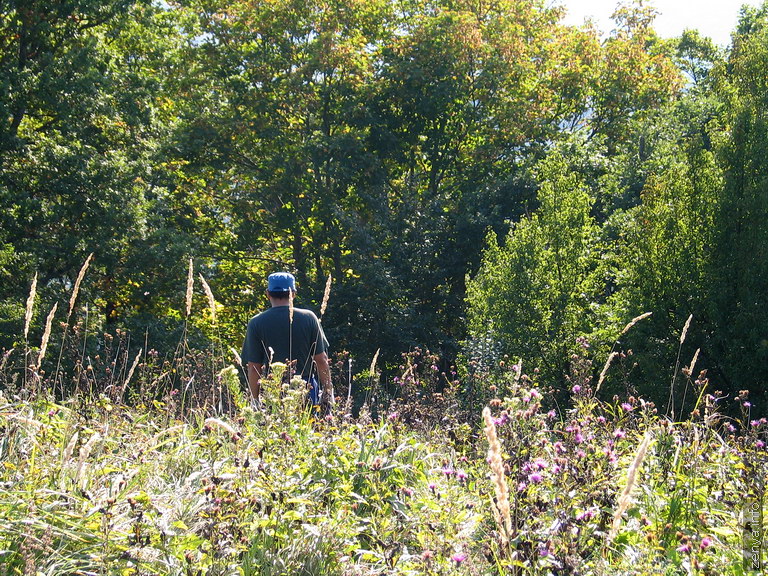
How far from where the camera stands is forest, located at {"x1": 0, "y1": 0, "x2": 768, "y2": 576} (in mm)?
2984

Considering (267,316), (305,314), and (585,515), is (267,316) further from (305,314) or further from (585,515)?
(585,515)

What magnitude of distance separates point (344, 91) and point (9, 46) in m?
8.56

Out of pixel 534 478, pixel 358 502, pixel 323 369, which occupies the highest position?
pixel 534 478

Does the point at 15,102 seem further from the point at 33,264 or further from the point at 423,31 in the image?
the point at 423,31

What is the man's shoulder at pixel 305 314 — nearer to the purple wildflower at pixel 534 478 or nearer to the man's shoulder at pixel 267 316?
the man's shoulder at pixel 267 316

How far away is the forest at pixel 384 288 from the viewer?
298cm

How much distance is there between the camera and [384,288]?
2066 cm

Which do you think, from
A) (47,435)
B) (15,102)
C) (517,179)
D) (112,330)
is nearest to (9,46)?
(15,102)

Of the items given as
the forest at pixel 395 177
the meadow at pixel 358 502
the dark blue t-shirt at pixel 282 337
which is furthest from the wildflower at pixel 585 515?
the forest at pixel 395 177

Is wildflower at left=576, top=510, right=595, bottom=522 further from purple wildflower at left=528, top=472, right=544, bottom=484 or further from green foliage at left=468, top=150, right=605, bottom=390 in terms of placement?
green foliage at left=468, top=150, right=605, bottom=390

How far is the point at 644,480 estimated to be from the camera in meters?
3.76

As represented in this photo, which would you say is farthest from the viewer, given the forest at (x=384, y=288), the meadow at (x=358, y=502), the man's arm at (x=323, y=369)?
the man's arm at (x=323, y=369)

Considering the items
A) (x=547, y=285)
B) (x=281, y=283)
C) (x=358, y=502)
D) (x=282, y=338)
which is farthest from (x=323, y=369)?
(x=547, y=285)

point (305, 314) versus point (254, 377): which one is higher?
point (305, 314)
